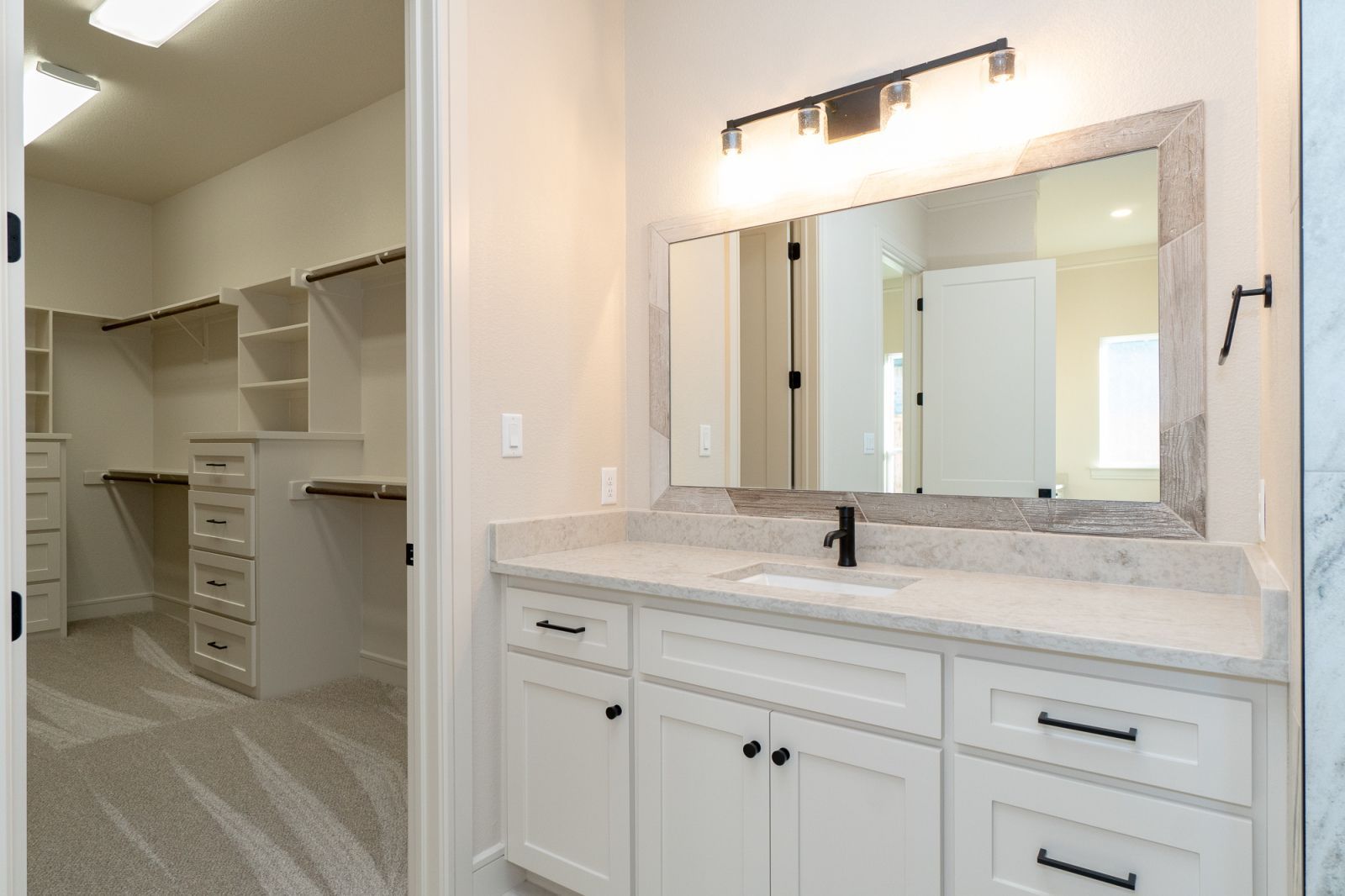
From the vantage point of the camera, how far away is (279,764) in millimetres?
2740

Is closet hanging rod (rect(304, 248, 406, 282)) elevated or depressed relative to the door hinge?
elevated

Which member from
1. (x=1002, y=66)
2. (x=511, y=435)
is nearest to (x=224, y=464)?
(x=511, y=435)

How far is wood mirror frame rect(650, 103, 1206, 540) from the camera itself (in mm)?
1562

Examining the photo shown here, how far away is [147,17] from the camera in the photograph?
2857 mm

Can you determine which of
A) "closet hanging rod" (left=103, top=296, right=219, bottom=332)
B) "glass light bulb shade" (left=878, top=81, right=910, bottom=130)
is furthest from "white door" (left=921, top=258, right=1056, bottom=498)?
"closet hanging rod" (left=103, top=296, right=219, bottom=332)

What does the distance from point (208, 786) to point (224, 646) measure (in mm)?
1214

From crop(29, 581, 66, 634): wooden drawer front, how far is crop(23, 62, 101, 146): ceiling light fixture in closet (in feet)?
8.21

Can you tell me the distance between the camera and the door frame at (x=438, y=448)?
72.4 inches

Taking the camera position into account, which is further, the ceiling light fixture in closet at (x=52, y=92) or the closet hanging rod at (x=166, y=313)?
the closet hanging rod at (x=166, y=313)

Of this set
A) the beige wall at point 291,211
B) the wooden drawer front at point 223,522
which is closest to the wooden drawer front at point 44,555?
the wooden drawer front at point 223,522

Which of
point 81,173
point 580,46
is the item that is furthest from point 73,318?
point 580,46

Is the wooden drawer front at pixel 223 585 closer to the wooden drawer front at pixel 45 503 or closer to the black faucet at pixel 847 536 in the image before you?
the wooden drawer front at pixel 45 503

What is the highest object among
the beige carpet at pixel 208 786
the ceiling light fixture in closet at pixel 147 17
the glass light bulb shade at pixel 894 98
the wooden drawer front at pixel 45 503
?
the ceiling light fixture in closet at pixel 147 17

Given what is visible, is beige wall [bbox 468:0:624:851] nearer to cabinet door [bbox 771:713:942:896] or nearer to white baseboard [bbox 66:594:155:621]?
cabinet door [bbox 771:713:942:896]
